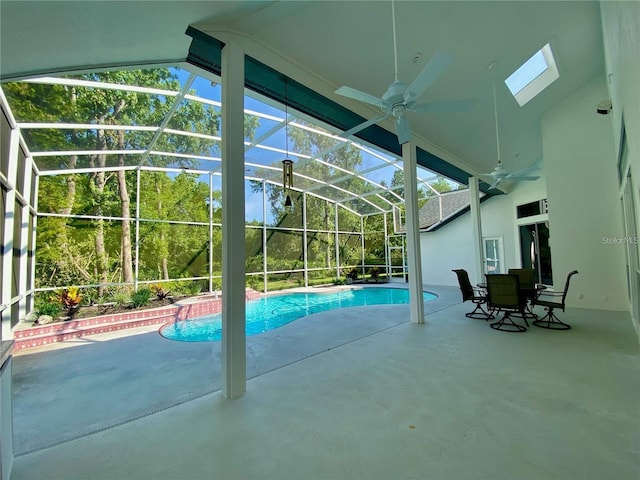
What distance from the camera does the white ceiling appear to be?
2.21 meters

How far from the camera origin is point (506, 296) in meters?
4.94

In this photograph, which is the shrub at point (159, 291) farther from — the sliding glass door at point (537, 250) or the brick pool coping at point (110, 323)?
the sliding glass door at point (537, 250)

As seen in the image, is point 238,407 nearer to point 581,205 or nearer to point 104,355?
point 104,355

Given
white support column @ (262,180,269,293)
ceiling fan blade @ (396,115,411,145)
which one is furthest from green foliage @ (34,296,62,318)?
ceiling fan blade @ (396,115,411,145)

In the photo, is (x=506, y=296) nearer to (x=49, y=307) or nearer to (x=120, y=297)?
(x=120, y=297)

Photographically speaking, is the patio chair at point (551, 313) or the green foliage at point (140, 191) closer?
the green foliage at point (140, 191)

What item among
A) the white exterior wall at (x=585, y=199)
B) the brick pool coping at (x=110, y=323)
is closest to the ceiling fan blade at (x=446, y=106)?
the white exterior wall at (x=585, y=199)

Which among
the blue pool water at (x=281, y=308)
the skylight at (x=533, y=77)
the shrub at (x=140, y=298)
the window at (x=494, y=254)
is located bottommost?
the blue pool water at (x=281, y=308)

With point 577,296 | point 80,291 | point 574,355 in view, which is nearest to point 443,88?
point 574,355

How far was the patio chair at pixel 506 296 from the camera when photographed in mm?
4820

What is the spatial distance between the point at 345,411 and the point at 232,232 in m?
1.92

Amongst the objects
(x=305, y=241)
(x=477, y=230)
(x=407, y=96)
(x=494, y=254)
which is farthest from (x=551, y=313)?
(x=305, y=241)

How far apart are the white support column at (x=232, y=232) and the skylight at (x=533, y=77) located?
4987 mm

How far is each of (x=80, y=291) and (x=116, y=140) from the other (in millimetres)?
3761
